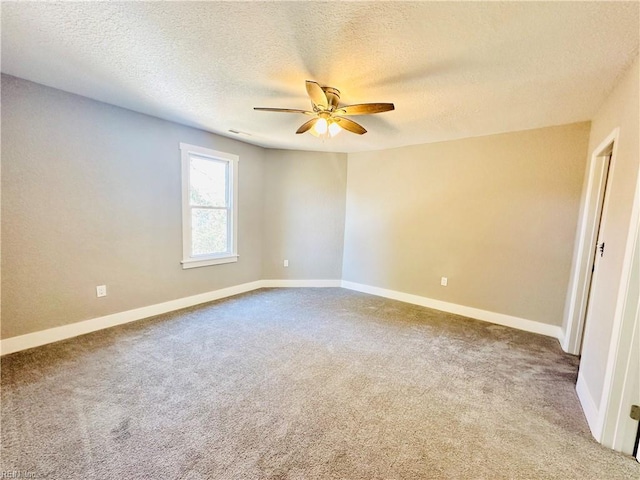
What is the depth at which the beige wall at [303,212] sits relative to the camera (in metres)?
4.71

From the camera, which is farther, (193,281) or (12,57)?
(193,281)

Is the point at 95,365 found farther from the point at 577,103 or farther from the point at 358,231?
the point at 577,103

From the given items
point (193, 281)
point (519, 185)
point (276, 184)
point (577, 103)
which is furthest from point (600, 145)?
point (193, 281)


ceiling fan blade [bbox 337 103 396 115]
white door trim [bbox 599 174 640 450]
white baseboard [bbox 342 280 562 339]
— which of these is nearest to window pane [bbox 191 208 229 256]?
white baseboard [bbox 342 280 562 339]

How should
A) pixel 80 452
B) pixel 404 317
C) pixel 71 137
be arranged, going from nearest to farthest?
1. pixel 80 452
2. pixel 71 137
3. pixel 404 317

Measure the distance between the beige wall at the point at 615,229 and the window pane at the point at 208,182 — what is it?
13.8 feet

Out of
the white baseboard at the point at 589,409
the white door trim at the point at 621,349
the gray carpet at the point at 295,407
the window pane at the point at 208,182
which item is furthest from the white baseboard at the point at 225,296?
the white door trim at the point at 621,349

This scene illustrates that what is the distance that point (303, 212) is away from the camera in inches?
189

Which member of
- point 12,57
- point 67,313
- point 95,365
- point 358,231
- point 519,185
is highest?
point 12,57

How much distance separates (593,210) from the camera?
106 inches

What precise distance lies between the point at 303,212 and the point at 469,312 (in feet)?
9.74

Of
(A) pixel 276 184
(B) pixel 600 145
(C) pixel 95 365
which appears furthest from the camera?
(A) pixel 276 184

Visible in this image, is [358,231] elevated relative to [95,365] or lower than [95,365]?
elevated

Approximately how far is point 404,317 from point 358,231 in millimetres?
1712
